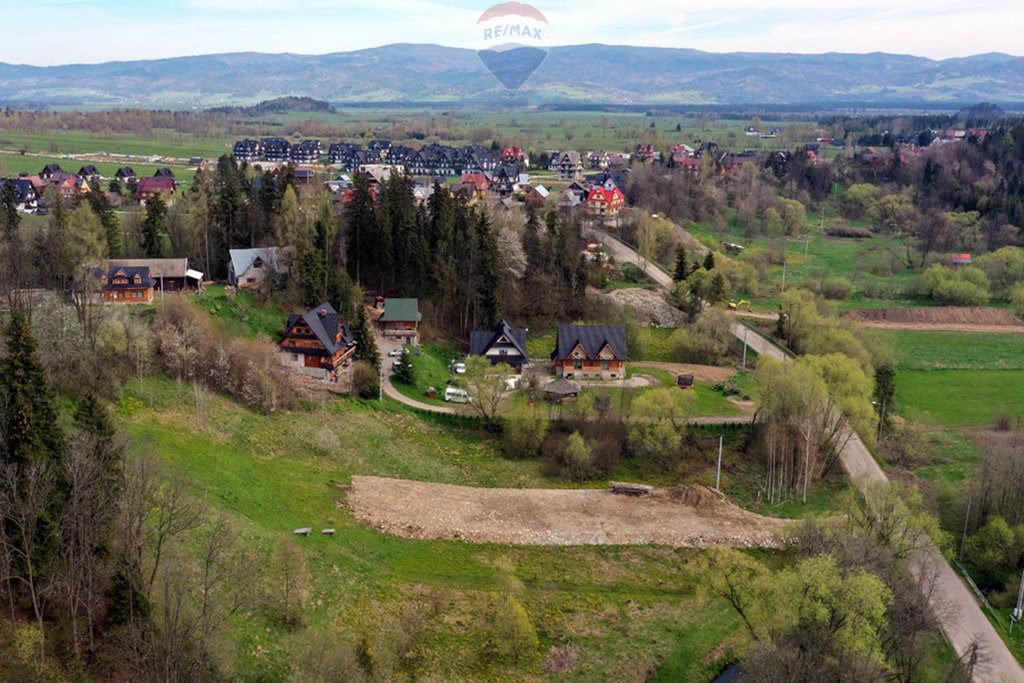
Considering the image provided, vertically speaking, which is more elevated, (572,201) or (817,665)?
(572,201)

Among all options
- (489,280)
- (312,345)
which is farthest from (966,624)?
(489,280)

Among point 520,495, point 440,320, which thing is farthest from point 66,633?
point 440,320

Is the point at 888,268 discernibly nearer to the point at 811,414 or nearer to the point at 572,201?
the point at 572,201

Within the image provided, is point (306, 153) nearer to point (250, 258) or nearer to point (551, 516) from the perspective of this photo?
point (250, 258)

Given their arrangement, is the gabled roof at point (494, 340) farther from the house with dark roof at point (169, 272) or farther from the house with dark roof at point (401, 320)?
the house with dark roof at point (169, 272)

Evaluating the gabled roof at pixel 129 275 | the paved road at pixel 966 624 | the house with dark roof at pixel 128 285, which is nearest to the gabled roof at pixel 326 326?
the house with dark roof at pixel 128 285

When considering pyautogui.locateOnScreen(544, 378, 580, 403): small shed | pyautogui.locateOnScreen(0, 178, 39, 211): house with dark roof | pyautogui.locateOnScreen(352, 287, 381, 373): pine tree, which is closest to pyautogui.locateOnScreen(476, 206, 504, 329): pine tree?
pyautogui.locateOnScreen(352, 287, 381, 373): pine tree

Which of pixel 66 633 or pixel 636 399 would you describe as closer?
pixel 66 633
